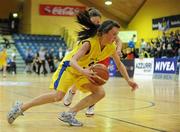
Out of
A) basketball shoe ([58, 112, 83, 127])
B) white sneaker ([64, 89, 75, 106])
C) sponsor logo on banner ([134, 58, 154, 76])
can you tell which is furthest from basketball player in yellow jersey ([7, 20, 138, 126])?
sponsor logo on banner ([134, 58, 154, 76])

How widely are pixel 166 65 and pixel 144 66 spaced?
193cm

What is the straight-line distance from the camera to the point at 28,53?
29125 millimetres

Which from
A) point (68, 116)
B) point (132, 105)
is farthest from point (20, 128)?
point (132, 105)

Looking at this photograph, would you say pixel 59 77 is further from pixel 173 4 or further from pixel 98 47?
pixel 173 4

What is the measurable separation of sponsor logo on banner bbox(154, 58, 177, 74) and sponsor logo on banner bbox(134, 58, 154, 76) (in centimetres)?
37

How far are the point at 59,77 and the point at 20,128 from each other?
2.34ft

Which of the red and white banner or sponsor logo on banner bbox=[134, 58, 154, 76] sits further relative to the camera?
the red and white banner

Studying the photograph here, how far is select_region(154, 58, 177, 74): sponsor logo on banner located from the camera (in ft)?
59.9

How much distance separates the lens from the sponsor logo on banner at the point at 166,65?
18.3m

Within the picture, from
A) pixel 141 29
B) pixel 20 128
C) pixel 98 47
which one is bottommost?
pixel 20 128

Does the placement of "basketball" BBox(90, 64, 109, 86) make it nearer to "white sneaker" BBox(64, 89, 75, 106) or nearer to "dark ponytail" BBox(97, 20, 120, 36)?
"dark ponytail" BBox(97, 20, 120, 36)

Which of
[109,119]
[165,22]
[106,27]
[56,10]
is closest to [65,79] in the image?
[106,27]

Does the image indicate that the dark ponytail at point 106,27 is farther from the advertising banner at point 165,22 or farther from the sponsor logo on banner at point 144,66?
the advertising banner at point 165,22

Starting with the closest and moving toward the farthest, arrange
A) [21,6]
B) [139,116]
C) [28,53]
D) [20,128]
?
[20,128]
[139,116]
[28,53]
[21,6]
